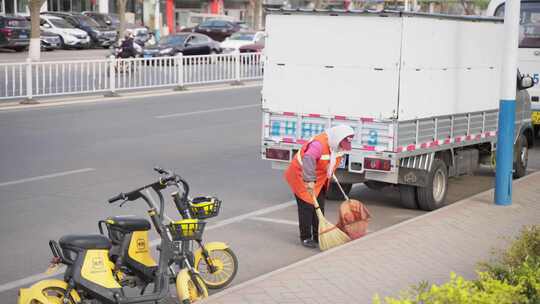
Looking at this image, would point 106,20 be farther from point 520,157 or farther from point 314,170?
point 314,170

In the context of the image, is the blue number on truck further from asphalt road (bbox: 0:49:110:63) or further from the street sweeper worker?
asphalt road (bbox: 0:49:110:63)

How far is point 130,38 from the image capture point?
105ft

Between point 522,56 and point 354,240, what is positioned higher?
point 522,56

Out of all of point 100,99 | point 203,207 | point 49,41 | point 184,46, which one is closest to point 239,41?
point 184,46

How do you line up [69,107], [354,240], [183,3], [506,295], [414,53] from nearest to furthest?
[506,295] < [354,240] < [414,53] < [69,107] < [183,3]

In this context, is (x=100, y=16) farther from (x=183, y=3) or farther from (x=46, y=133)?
(x=46, y=133)

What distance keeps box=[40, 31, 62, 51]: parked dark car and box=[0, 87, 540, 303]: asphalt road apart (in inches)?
914

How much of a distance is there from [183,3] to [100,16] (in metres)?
16.6

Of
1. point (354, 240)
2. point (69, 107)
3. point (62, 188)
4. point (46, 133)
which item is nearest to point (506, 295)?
point (354, 240)

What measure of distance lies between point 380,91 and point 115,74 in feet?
49.9

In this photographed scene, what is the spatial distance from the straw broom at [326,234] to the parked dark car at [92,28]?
40315mm

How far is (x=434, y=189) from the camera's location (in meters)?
11.3

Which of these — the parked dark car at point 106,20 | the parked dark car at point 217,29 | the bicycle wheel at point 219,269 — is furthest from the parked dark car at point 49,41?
the bicycle wheel at point 219,269

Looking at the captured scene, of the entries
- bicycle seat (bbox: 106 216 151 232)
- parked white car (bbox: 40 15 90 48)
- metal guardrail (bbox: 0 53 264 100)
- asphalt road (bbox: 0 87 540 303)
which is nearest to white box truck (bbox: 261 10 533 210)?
asphalt road (bbox: 0 87 540 303)
